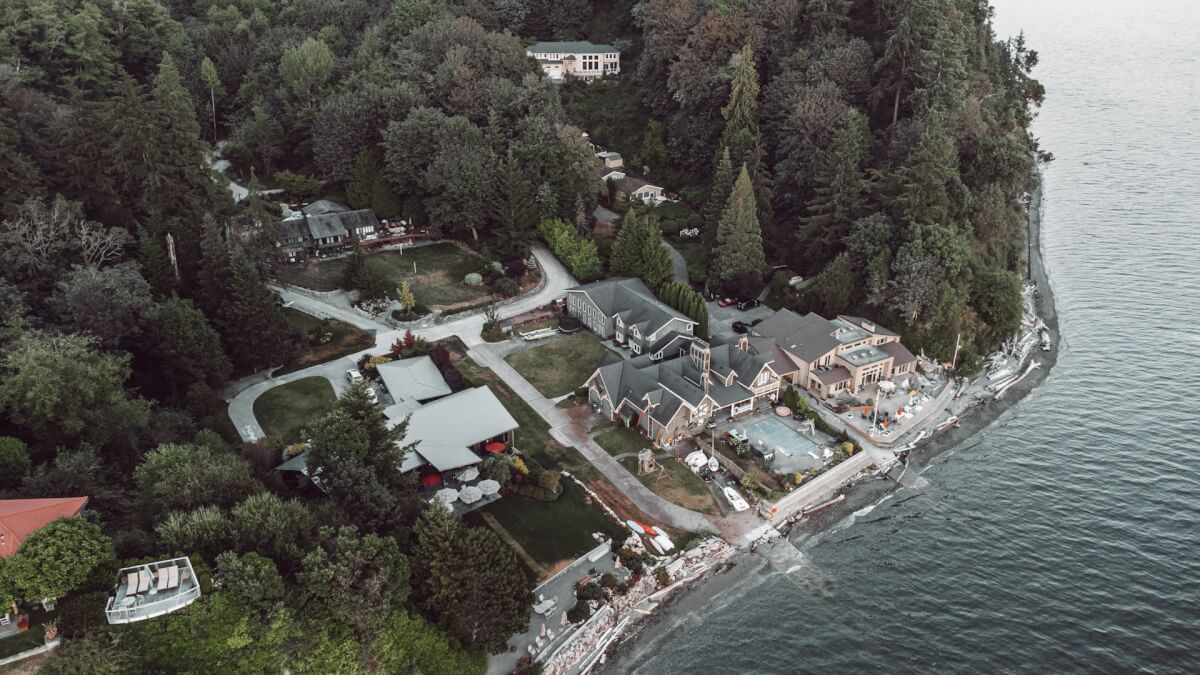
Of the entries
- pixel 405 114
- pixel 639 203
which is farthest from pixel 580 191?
pixel 405 114

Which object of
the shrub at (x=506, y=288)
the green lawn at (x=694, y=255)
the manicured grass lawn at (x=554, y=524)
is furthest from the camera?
the green lawn at (x=694, y=255)

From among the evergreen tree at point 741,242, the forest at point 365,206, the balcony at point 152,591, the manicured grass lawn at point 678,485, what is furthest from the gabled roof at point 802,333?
the balcony at point 152,591

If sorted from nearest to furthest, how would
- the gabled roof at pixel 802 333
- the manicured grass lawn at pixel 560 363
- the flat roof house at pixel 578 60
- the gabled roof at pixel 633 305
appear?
the manicured grass lawn at pixel 560 363, the gabled roof at pixel 802 333, the gabled roof at pixel 633 305, the flat roof house at pixel 578 60

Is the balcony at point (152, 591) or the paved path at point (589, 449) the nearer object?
the balcony at point (152, 591)

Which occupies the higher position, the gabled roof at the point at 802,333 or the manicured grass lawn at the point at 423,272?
the gabled roof at the point at 802,333

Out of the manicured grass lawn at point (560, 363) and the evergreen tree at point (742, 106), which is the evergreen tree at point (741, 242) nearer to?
the evergreen tree at point (742, 106)

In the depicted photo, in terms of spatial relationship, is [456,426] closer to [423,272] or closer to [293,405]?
[293,405]

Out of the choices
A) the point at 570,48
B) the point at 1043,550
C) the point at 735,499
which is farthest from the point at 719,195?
the point at 570,48

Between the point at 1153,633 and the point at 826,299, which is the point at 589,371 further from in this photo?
the point at 1153,633
